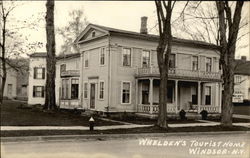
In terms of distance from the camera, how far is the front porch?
2982 centimetres

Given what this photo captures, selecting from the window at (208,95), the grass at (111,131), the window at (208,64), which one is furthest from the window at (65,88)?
→ the grass at (111,131)

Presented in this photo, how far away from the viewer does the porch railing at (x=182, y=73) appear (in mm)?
29120

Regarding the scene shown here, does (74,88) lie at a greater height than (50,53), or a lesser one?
lesser

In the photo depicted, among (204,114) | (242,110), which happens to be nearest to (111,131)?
(204,114)

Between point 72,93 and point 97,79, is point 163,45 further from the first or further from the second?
point 72,93

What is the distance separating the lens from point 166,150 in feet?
40.0

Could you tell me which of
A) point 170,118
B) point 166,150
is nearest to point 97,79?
point 170,118

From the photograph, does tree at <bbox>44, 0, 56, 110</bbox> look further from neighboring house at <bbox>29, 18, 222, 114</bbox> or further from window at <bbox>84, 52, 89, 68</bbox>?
window at <bbox>84, 52, 89, 68</bbox>

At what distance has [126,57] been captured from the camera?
97.2 feet

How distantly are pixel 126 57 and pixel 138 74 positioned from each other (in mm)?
1717

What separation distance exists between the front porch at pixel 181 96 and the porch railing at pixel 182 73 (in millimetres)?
618

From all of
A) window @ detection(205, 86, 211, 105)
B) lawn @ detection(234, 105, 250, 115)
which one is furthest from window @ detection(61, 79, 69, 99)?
lawn @ detection(234, 105, 250, 115)

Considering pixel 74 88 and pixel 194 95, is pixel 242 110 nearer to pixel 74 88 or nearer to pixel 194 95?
pixel 194 95

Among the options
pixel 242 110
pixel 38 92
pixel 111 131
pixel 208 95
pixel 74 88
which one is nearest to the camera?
pixel 111 131
